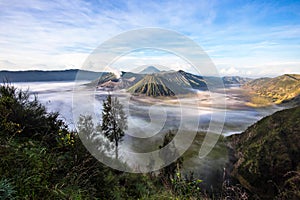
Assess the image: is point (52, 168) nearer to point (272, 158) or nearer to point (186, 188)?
point (186, 188)

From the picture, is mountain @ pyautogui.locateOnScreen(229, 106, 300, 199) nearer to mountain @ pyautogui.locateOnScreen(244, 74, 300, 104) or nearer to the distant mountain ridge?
the distant mountain ridge

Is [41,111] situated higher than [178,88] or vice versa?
[178,88]

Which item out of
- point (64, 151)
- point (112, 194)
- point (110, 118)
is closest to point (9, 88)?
point (64, 151)

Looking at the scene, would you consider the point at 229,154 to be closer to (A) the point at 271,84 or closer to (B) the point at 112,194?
(B) the point at 112,194

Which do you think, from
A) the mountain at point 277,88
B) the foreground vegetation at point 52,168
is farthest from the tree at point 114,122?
the mountain at point 277,88

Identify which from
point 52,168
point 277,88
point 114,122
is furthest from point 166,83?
point 277,88

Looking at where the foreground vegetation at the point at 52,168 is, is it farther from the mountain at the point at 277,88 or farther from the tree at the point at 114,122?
the mountain at the point at 277,88
